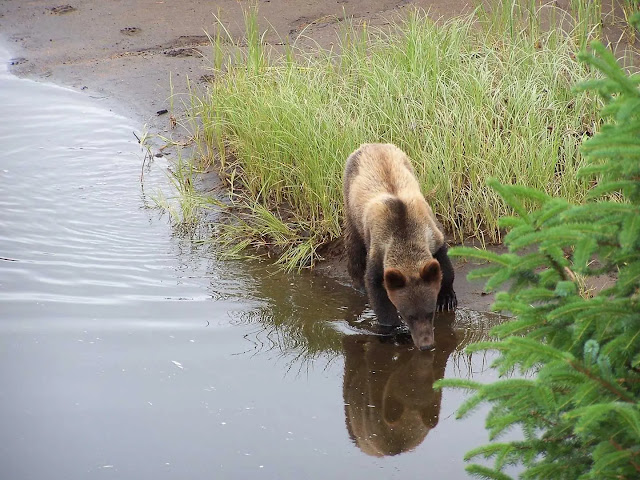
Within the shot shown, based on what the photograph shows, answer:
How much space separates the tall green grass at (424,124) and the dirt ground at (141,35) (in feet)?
8.91

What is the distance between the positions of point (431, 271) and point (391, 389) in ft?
3.24

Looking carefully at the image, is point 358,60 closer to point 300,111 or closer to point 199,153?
point 300,111

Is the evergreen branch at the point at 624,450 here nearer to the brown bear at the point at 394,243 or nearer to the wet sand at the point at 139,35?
the brown bear at the point at 394,243

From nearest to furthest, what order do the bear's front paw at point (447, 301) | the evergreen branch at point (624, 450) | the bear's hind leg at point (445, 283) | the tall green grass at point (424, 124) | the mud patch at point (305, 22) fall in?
the evergreen branch at point (624, 450) → the bear's hind leg at point (445, 283) → the bear's front paw at point (447, 301) → the tall green grass at point (424, 124) → the mud patch at point (305, 22)

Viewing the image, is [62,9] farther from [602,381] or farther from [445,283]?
[602,381]

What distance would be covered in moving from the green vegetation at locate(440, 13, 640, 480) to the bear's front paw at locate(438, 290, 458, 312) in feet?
11.3

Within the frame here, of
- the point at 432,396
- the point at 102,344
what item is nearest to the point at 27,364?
the point at 102,344

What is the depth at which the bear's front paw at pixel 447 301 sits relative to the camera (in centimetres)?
716

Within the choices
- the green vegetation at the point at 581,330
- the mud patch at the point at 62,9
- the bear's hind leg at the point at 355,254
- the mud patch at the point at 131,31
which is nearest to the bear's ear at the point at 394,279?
the bear's hind leg at the point at 355,254

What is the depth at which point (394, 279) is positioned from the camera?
6.45 metres

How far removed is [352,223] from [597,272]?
418 cm

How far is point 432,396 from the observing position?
577cm

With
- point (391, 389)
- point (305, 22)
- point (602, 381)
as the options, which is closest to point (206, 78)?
point (305, 22)

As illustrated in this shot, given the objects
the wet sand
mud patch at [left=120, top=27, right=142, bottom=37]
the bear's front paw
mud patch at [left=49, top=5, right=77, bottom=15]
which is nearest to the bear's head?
the bear's front paw
